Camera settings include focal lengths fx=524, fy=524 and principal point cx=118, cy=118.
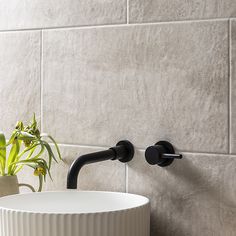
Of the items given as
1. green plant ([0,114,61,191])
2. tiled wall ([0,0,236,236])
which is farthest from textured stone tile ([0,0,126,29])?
green plant ([0,114,61,191])

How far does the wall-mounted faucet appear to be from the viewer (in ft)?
3.59

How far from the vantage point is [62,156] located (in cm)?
130

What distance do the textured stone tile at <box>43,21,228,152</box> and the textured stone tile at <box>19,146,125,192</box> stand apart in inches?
1.3

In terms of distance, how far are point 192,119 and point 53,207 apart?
35 centimetres

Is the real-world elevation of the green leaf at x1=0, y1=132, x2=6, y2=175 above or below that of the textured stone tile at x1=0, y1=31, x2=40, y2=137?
below

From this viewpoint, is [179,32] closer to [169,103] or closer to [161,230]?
[169,103]

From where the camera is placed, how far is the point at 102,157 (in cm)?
111

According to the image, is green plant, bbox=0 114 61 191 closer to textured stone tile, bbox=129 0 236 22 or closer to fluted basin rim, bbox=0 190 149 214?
fluted basin rim, bbox=0 190 149 214

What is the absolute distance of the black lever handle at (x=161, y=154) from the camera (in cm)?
108

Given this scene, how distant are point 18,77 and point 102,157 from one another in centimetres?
40

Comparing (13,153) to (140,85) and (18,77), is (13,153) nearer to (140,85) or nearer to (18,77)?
(18,77)

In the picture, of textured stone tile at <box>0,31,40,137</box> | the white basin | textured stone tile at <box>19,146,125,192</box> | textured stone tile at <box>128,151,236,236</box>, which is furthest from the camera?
textured stone tile at <box>0,31,40,137</box>

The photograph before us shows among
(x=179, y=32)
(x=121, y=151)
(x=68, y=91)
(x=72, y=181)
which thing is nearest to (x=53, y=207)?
(x=72, y=181)

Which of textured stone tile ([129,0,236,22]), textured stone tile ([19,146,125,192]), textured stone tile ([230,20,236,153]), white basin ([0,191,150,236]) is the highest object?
textured stone tile ([129,0,236,22])
